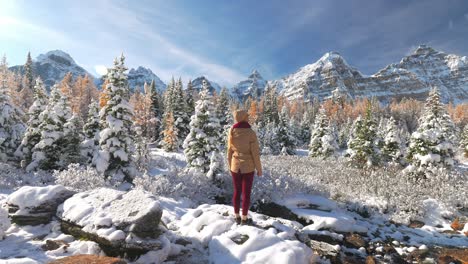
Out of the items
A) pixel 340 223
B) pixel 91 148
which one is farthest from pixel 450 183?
pixel 91 148

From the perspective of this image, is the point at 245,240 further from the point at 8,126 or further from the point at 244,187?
the point at 8,126

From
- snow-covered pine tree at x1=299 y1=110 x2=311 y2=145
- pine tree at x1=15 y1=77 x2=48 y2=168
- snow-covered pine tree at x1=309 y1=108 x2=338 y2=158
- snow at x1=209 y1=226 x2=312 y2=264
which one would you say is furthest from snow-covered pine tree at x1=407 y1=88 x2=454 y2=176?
snow-covered pine tree at x1=299 y1=110 x2=311 y2=145

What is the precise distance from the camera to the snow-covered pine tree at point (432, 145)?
1894 cm

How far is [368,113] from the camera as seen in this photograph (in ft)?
95.3

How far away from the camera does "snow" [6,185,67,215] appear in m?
7.18

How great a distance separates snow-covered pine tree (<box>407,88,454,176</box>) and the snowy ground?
8.95 metres

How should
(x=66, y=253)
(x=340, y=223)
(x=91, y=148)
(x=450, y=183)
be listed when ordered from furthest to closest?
(x=91, y=148) < (x=450, y=183) < (x=340, y=223) < (x=66, y=253)

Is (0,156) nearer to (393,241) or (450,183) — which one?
(393,241)

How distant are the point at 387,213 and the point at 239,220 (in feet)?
29.5

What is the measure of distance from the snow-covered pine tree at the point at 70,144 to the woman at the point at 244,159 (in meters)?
13.8

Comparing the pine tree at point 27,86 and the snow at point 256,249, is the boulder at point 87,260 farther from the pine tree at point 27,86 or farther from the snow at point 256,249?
the pine tree at point 27,86

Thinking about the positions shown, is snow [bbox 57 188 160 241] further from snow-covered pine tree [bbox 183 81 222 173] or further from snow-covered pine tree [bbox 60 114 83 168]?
snow-covered pine tree [bbox 60 114 83 168]

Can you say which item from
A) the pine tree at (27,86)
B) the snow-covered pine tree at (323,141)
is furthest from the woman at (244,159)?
the pine tree at (27,86)

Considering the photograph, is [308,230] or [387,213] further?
[387,213]
